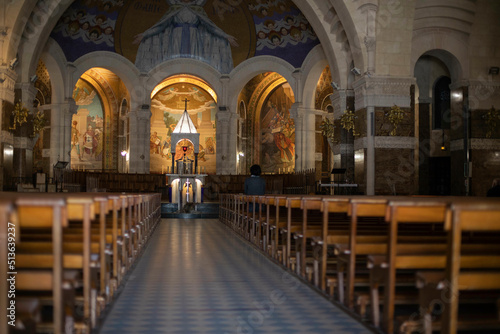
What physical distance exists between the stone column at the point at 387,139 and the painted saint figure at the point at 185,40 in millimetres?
11420

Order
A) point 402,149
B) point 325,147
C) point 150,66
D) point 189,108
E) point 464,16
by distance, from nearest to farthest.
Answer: point 402,149
point 464,16
point 150,66
point 325,147
point 189,108

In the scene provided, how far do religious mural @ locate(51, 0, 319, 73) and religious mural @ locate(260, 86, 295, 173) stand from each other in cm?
451

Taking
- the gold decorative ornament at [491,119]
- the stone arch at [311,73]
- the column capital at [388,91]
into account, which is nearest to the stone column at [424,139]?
the gold decorative ornament at [491,119]

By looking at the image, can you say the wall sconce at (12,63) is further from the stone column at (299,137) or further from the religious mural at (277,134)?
the religious mural at (277,134)

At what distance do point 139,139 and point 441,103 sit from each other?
45.7 ft

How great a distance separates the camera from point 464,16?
15531 millimetres

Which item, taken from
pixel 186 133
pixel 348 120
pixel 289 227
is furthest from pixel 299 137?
pixel 289 227

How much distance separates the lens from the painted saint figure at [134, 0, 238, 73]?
24.0 metres

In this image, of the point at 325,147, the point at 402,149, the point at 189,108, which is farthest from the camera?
the point at 189,108

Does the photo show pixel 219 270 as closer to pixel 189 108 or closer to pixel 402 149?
pixel 402 149

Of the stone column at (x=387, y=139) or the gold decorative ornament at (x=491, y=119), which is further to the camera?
the gold decorative ornament at (x=491, y=119)

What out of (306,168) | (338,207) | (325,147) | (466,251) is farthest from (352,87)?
(466,251)

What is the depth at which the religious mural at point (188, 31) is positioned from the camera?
72.3 ft

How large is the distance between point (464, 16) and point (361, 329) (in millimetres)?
14737
